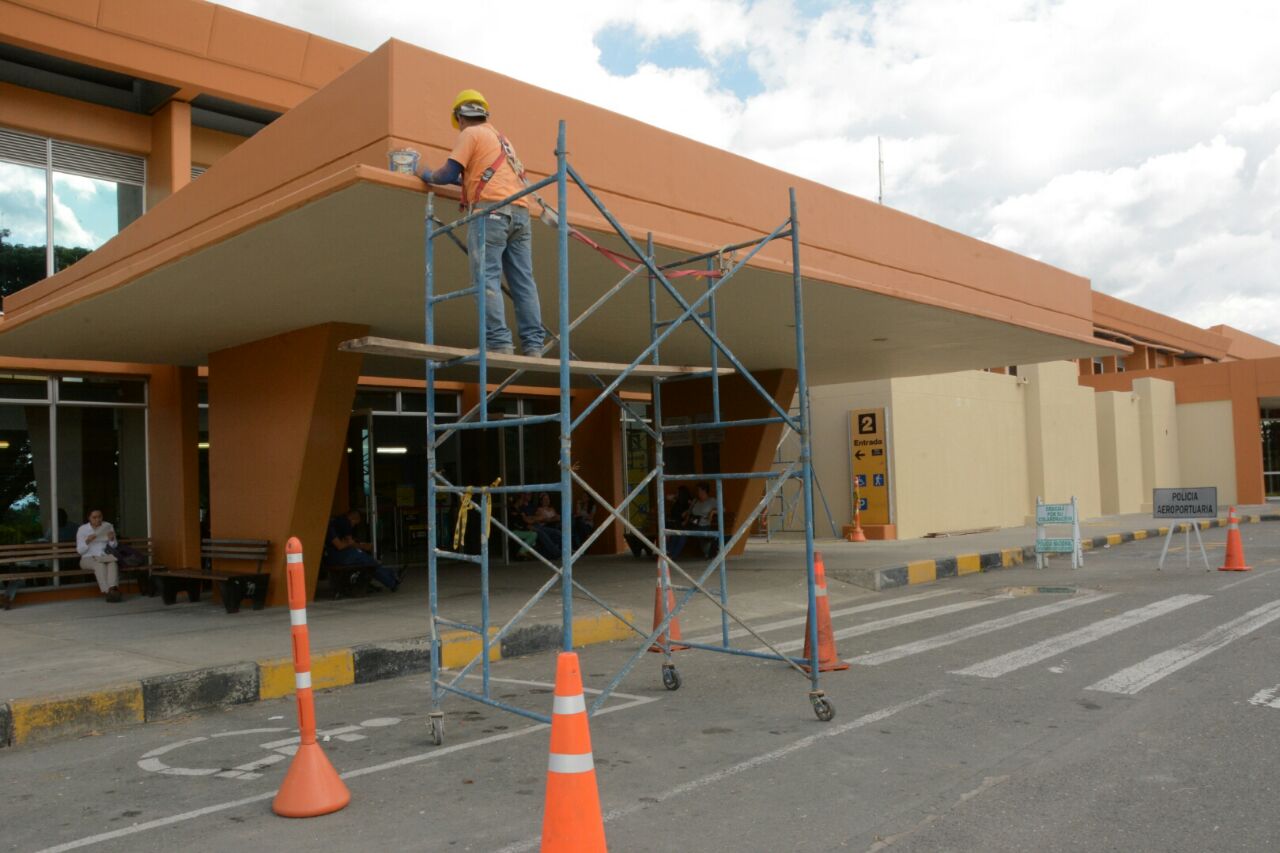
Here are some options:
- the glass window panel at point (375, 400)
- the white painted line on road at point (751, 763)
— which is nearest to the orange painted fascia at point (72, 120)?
the glass window panel at point (375, 400)

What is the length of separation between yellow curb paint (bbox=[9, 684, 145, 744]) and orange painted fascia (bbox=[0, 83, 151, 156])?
1053 centimetres

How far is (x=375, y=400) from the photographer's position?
16469 millimetres

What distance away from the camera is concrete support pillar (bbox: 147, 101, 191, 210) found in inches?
565

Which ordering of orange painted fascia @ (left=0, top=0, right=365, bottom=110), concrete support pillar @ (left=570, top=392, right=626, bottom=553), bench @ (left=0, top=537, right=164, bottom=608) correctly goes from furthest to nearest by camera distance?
concrete support pillar @ (left=570, top=392, right=626, bottom=553)
orange painted fascia @ (left=0, top=0, right=365, bottom=110)
bench @ (left=0, top=537, right=164, bottom=608)

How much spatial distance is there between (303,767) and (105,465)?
35.5 feet

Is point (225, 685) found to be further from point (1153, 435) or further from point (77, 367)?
point (1153, 435)

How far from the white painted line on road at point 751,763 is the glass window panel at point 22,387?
11.8 meters

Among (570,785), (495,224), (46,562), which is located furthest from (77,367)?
(570,785)

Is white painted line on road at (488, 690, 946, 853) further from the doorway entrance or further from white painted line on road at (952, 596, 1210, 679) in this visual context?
the doorway entrance

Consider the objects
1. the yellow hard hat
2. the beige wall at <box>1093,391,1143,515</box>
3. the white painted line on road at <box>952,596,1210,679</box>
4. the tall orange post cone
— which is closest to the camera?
the tall orange post cone

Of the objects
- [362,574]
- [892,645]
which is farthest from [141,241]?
[892,645]

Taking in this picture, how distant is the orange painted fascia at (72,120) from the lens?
13562 millimetres

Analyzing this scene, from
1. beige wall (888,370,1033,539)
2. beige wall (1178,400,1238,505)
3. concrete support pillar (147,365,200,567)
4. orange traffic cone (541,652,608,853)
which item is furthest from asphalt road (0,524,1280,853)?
beige wall (1178,400,1238,505)

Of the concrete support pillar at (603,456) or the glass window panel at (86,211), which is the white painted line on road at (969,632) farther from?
the glass window panel at (86,211)
